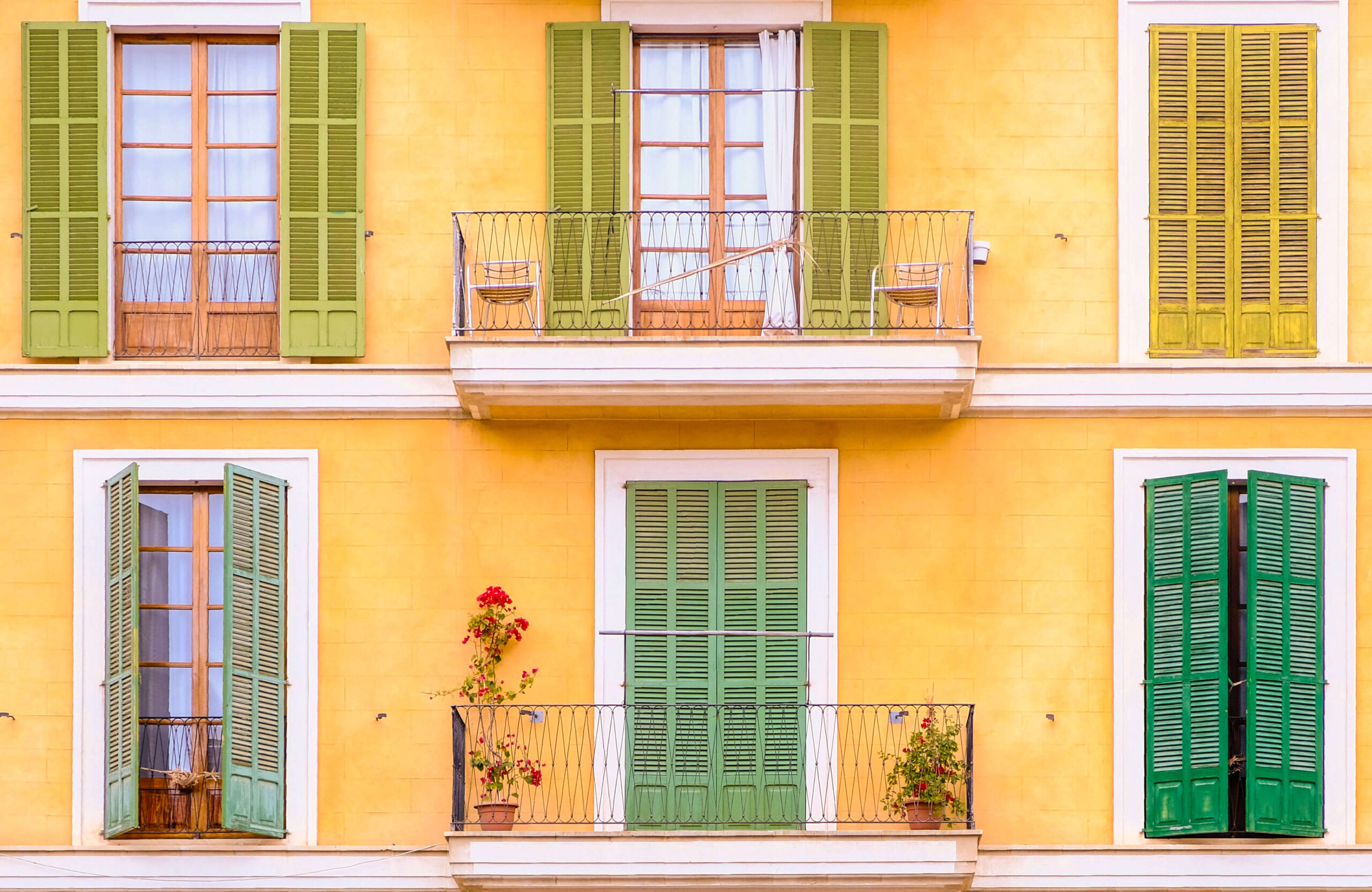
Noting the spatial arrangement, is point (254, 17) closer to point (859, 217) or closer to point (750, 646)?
point (859, 217)

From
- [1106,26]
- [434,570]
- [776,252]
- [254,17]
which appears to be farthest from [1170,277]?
[254,17]

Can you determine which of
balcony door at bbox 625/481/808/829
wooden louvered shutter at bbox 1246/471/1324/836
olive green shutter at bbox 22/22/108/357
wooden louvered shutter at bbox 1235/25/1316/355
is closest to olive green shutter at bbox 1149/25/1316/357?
wooden louvered shutter at bbox 1235/25/1316/355

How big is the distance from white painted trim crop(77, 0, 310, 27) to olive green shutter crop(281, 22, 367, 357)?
144 millimetres

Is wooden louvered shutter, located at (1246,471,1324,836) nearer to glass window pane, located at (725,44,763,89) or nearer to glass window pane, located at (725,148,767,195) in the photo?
glass window pane, located at (725,148,767,195)

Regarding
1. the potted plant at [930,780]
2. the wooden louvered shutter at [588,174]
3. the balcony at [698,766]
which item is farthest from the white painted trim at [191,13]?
the potted plant at [930,780]

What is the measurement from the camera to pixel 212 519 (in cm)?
1220

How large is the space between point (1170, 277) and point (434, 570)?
5.17 metres

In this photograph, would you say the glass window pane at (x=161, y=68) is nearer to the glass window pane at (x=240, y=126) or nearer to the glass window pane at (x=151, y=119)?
the glass window pane at (x=151, y=119)

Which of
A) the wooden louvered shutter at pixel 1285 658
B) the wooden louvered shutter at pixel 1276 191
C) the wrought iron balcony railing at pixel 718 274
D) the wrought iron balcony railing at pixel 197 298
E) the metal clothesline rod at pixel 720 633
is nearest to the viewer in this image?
the wooden louvered shutter at pixel 1285 658

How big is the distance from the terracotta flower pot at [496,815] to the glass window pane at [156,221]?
4.26m

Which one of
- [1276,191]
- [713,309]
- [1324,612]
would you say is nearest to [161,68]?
[713,309]

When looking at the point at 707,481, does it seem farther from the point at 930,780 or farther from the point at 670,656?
the point at 930,780

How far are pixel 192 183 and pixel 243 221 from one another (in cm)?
41

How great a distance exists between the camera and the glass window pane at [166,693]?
1198cm
